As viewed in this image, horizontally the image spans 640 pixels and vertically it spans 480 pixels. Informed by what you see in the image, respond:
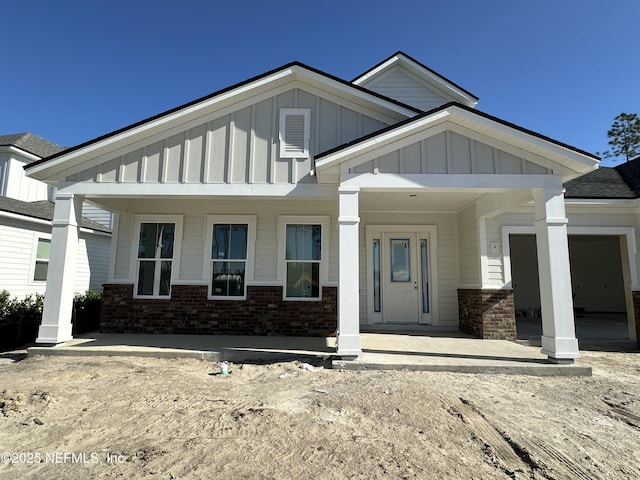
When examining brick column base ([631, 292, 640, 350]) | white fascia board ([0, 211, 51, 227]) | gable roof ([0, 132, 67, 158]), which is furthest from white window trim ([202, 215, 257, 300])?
gable roof ([0, 132, 67, 158])

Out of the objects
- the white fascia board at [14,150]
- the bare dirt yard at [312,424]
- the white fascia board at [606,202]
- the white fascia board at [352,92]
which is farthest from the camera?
the white fascia board at [14,150]

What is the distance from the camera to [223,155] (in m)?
6.68

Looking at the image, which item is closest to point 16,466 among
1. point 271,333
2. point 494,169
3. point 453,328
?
point 271,333

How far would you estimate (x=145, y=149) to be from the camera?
6.70m

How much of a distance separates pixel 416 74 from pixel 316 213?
6219mm

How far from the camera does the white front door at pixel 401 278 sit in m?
8.81

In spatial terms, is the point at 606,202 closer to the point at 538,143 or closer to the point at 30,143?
the point at 538,143

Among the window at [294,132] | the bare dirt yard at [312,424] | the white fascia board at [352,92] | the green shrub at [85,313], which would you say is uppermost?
the white fascia board at [352,92]

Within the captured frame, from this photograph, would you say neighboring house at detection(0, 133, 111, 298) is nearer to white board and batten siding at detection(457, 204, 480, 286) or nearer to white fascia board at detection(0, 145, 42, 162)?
white fascia board at detection(0, 145, 42, 162)

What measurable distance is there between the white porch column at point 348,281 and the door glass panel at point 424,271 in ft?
12.6

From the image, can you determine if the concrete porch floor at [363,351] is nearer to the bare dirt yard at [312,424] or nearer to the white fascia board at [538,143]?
the bare dirt yard at [312,424]

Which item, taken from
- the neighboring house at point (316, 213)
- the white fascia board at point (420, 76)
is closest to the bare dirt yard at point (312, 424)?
the neighboring house at point (316, 213)

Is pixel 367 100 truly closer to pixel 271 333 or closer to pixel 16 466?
pixel 271 333

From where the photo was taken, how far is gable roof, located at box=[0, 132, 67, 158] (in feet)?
44.8
